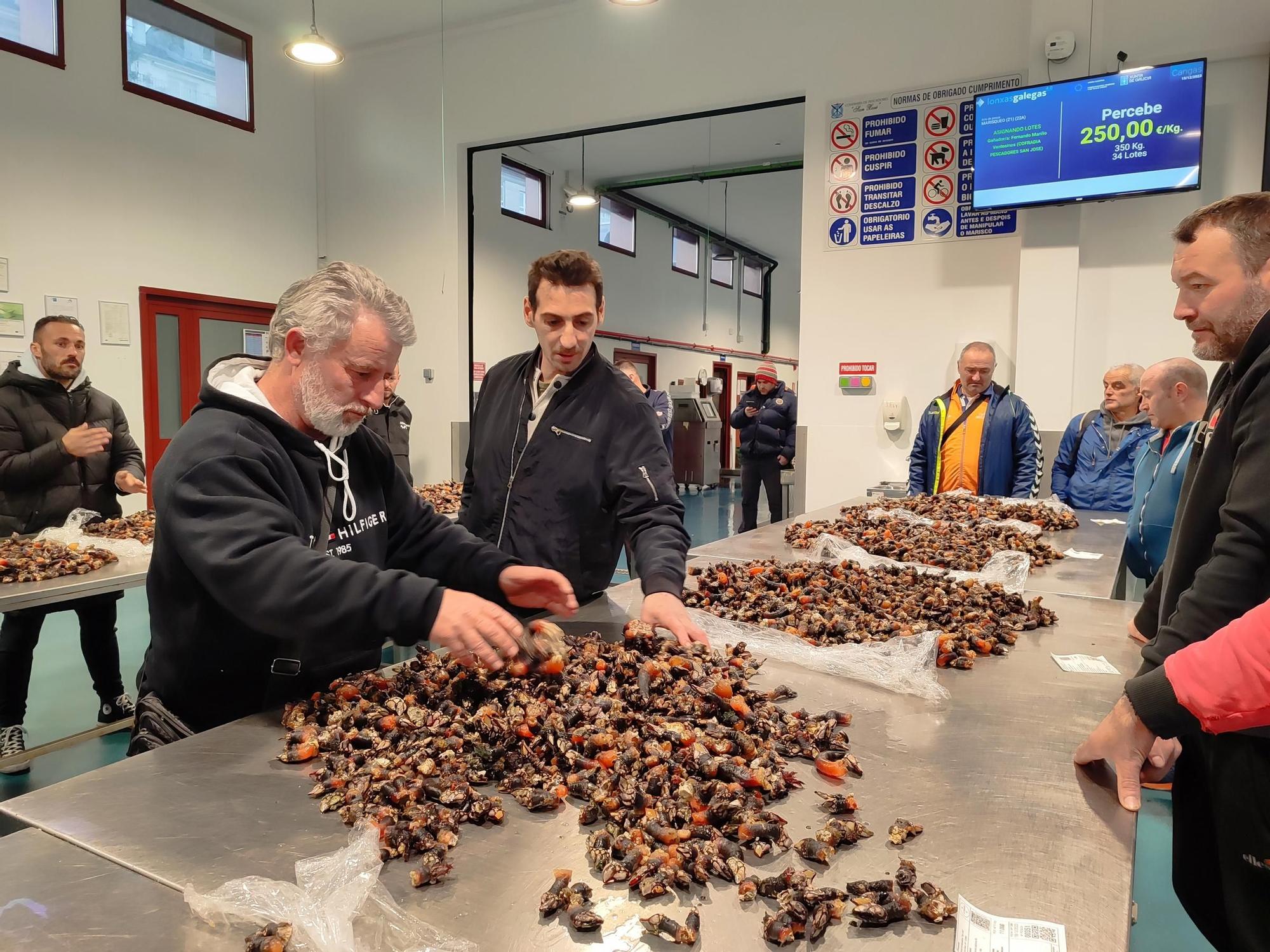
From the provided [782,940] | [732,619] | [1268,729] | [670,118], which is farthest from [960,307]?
[782,940]

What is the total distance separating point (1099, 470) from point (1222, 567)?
3863mm

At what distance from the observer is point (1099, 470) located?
483cm

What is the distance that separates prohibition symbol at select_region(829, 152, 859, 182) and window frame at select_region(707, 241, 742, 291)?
9155 millimetres

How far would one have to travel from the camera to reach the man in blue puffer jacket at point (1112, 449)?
471 centimetres

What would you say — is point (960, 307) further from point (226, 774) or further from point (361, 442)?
point (226, 774)

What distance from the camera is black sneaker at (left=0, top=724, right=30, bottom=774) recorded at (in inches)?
126

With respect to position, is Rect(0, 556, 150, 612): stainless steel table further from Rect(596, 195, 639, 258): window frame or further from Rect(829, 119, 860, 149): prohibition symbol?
Rect(596, 195, 639, 258): window frame

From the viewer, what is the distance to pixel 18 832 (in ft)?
3.67

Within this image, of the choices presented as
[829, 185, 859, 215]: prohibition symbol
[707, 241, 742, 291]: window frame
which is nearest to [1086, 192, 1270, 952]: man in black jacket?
[829, 185, 859, 215]: prohibition symbol

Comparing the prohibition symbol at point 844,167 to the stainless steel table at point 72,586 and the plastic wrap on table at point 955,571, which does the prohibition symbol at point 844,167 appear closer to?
the plastic wrap on table at point 955,571

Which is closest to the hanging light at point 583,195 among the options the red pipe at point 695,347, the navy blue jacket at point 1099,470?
the red pipe at point 695,347

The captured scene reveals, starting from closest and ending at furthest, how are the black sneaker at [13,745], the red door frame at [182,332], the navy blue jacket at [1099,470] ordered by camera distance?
the black sneaker at [13,745]
the navy blue jacket at [1099,470]
the red door frame at [182,332]

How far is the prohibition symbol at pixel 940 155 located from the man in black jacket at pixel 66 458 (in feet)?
19.0

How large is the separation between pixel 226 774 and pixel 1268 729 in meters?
1.71
